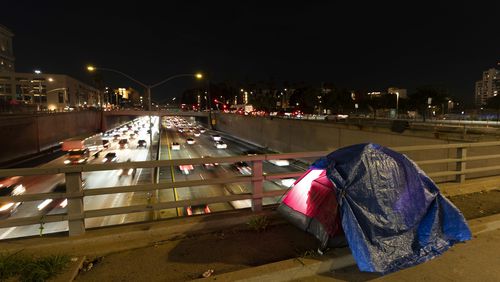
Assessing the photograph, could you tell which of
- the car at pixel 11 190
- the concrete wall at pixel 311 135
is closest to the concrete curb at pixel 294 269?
the concrete wall at pixel 311 135

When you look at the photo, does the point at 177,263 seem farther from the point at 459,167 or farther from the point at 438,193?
the point at 459,167

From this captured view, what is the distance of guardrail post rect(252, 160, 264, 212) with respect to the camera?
6.32m

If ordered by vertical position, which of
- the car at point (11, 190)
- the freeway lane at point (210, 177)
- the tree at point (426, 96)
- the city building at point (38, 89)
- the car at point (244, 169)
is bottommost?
the freeway lane at point (210, 177)

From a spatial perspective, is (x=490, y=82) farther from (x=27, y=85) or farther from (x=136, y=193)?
(x=27, y=85)

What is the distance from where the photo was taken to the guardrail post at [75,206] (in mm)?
5098

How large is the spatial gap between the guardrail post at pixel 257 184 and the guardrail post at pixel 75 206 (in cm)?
301

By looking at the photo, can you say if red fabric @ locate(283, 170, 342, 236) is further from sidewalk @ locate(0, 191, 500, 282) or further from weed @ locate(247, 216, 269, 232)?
weed @ locate(247, 216, 269, 232)

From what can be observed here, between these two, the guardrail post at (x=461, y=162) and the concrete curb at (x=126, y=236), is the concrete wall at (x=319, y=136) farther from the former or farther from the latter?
the concrete curb at (x=126, y=236)

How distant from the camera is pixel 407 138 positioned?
29125 mm

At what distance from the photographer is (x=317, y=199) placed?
17.3 feet

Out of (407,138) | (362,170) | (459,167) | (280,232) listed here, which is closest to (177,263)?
(280,232)

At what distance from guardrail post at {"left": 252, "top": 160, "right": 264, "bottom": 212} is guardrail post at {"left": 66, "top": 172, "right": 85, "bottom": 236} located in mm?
3014

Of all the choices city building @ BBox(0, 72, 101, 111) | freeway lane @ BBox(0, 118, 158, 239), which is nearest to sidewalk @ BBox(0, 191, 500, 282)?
freeway lane @ BBox(0, 118, 158, 239)

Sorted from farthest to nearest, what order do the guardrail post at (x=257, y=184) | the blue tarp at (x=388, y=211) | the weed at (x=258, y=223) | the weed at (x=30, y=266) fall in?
the guardrail post at (x=257, y=184)
the weed at (x=258, y=223)
the blue tarp at (x=388, y=211)
the weed at (x=30, y=266)
